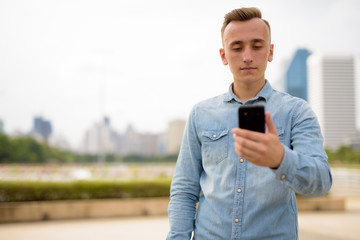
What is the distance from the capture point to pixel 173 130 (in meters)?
91.3

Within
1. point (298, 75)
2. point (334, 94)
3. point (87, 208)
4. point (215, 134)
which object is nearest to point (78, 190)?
point (87, 208)

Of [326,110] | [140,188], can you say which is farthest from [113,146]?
[140,188]

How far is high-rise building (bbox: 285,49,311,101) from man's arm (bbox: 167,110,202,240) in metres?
132

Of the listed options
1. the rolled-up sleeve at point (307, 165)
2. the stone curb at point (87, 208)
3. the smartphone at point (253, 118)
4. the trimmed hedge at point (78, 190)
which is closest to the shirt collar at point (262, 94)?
the rolled-up sleeve at point (307, 165)

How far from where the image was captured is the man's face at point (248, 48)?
1.36 metres

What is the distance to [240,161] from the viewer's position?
137 centimetres

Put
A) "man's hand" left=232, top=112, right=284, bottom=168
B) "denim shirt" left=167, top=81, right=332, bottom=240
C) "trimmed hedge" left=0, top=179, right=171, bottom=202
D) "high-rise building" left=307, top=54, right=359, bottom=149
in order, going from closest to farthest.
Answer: "man's hand" left=232, top=112, right=284, bottom=168, "denim shirt" left=167, top=81, right=332, bottom=240, "trimmed hedge" left=0, top=179, right=171, bottom=202, "high-rise building" left=307, top=54, right=359, bottom=149

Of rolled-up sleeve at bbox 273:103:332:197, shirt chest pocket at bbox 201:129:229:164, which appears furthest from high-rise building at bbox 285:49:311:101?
rolled-up sleeve at bbox 273:103:332:197

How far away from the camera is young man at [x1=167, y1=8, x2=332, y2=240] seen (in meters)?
1.29

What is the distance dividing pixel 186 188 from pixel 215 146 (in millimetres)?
245

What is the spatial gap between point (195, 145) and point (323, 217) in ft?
26.7

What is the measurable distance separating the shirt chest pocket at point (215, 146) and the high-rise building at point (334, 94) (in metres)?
134

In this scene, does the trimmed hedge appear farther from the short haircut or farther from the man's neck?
the short haircut

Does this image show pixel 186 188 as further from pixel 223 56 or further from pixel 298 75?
pixel 298 75
